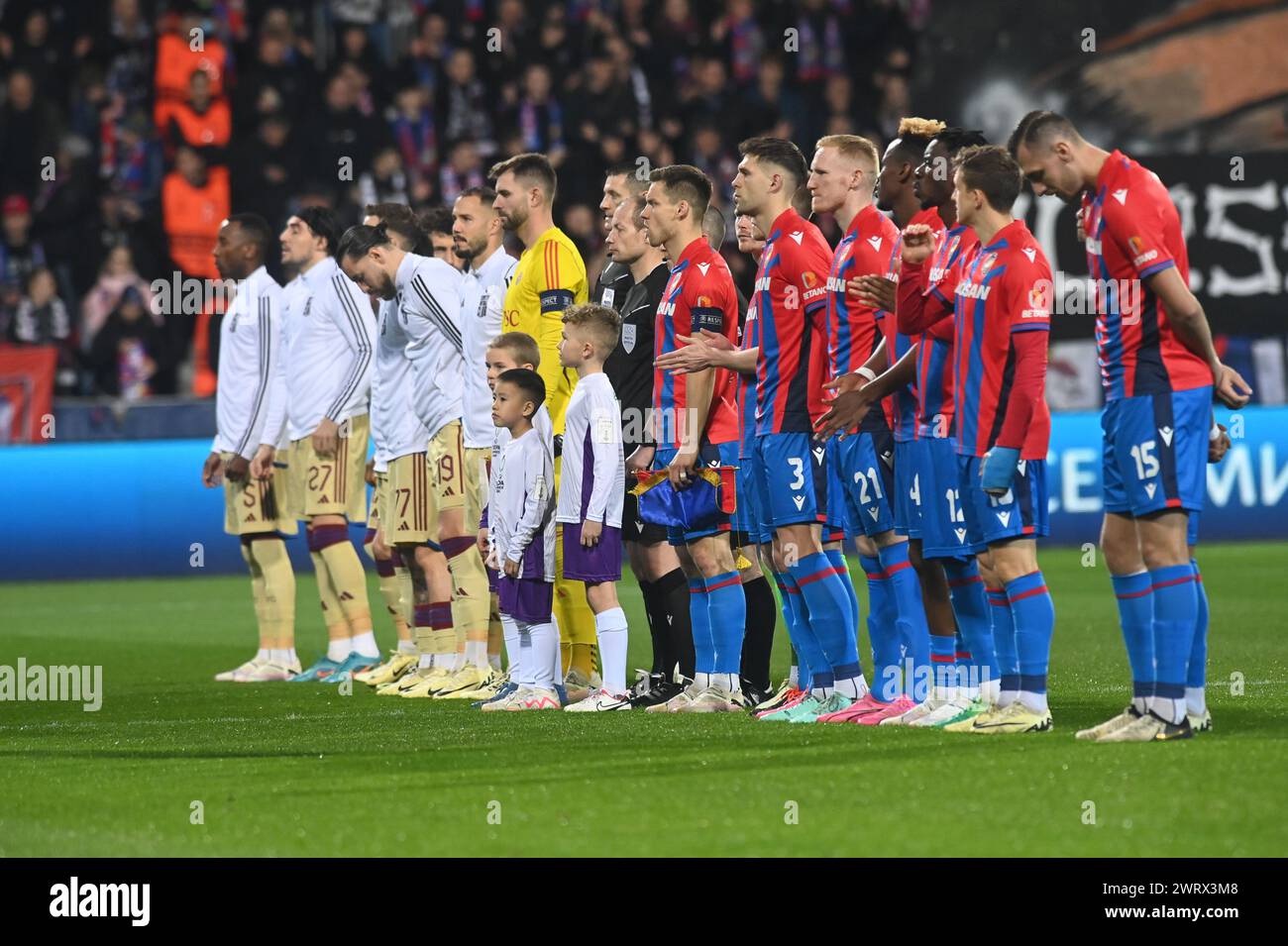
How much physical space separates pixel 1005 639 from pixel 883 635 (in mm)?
913

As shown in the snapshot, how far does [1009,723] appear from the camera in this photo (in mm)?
7266

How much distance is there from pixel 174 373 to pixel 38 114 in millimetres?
3256

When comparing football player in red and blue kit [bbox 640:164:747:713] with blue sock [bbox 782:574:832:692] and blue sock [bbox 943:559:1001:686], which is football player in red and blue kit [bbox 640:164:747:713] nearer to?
blue sock [bbox 782:574:832:692]

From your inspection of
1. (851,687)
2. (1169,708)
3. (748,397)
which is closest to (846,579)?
(851,687)

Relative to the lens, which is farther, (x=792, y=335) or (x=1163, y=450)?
(x=792, y=335)

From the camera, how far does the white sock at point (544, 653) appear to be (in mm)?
9031

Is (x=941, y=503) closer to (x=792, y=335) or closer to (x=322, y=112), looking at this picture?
(x=792, y=335)

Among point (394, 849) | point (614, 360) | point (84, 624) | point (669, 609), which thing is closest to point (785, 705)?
point (669, 609)

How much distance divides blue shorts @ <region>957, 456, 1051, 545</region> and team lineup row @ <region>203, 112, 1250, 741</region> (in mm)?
11

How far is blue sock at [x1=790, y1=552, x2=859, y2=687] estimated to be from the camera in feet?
26.3

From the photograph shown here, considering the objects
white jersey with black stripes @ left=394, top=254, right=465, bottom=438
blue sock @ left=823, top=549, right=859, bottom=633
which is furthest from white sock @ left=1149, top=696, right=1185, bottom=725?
white jersey with black stripes @ left=394, top=254, right=465, bottom=438

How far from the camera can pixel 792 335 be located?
26.7 feet

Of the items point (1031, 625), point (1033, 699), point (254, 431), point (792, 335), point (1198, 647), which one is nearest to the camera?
point (1198, 647)

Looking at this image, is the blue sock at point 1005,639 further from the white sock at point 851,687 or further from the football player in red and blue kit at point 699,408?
the football player in red and blue kit at point 699,408
